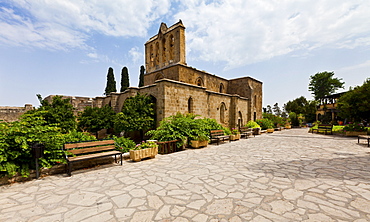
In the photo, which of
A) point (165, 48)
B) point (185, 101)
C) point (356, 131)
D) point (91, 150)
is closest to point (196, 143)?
point (185, 101)

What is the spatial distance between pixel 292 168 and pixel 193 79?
546 inches

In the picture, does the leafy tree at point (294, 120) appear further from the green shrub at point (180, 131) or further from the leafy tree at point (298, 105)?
the green shrub at point (180, 131)

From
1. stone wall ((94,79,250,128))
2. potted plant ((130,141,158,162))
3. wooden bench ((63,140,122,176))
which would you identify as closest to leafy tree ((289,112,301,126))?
stone wall ((94,79,250,128))

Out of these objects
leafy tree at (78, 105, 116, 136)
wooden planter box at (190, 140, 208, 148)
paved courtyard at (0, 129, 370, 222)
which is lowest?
paved courtyard at (0, 129, 370, 222)

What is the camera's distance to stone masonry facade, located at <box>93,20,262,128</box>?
11.5m

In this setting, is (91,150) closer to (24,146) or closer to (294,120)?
(24,146)

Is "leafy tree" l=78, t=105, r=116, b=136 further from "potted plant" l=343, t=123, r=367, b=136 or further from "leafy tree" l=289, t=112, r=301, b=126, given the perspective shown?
"leafy tree" l=289, t=112, r=301, b=126

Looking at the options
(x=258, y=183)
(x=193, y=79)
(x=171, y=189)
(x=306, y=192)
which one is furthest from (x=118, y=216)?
(x=193, y=79)

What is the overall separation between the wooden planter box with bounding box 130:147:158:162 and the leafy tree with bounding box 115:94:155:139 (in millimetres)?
4153

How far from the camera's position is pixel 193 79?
17.9 meters

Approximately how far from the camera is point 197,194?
3715 millimetres

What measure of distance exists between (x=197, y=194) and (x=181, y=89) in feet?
29.7

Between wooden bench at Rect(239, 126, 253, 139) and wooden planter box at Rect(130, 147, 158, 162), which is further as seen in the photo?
wooden bench at Rect(239, 126, 253, 139)

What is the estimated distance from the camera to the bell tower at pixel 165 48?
17188 millimetres
